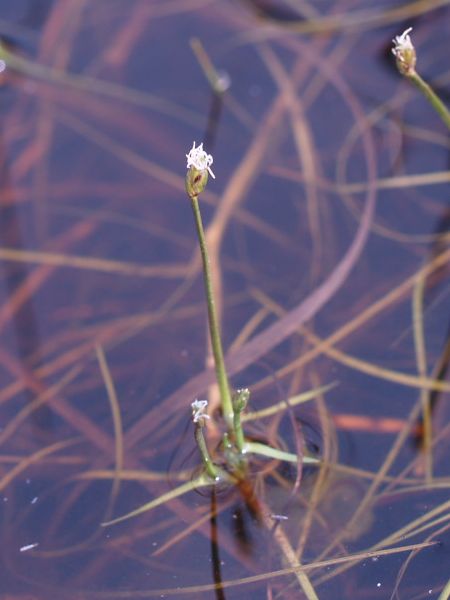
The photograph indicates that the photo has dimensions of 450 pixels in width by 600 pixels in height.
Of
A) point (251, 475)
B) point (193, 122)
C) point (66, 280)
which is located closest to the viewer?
point (251, 475)

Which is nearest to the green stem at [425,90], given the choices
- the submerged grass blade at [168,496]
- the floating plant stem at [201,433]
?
the floating plant stem at [201,433]

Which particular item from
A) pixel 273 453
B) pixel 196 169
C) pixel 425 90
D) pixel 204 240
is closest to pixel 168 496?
pixel 273 453

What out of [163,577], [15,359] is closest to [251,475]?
[163,577]

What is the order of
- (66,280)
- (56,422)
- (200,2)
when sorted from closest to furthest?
(56,422) → (66,280) → (200,2)

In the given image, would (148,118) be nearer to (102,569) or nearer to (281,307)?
(281,307)

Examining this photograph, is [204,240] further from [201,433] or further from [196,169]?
[201,433]

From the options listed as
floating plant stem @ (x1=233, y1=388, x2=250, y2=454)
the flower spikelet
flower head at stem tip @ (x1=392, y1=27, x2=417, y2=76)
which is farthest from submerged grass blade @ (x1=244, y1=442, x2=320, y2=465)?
flower head at stem tip @ (x1=392, y1=27, x2=417, y2=76)
